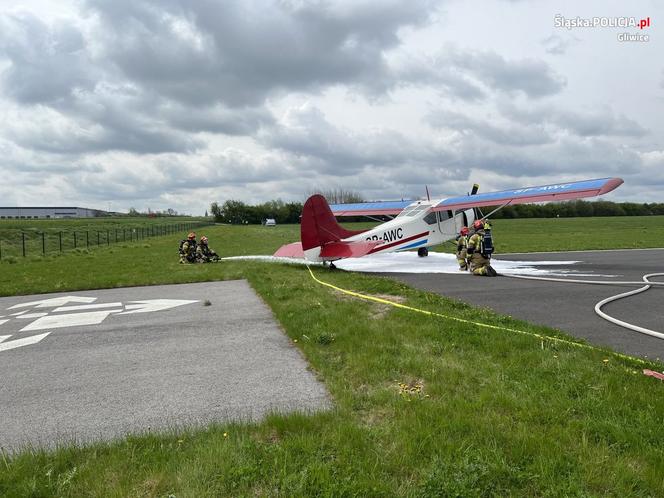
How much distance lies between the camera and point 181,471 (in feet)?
9.78

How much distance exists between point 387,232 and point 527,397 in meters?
11.7

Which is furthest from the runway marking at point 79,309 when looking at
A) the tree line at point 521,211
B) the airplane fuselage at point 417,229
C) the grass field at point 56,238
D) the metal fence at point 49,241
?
the tree line at point 521,211

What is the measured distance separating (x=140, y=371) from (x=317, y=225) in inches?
372

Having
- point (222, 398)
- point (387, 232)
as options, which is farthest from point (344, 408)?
point (387, 232)

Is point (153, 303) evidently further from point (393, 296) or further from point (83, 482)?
point (83, 482)

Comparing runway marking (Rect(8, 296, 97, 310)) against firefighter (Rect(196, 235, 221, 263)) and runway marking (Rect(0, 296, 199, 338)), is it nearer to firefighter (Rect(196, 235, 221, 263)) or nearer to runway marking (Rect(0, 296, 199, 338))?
runway marking (Rect(0, 296, 199, 338))

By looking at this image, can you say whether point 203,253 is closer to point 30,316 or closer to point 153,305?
point 153,305

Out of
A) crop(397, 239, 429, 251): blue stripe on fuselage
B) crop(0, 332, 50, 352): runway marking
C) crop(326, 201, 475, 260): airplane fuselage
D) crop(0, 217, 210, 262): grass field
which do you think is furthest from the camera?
crop(0, 217, 210, 262): grass field

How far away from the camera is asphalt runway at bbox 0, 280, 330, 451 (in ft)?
13.2

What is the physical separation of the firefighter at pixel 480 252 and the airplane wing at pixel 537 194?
303cm

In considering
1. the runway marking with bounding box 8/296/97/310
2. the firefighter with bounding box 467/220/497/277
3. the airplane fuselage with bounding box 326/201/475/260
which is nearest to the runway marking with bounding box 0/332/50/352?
the runway marking with bounding box 8/296/97/310

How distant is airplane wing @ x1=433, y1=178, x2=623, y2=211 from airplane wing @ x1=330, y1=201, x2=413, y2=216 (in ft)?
12.3

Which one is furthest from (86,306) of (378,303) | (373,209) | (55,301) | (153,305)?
(373,209)

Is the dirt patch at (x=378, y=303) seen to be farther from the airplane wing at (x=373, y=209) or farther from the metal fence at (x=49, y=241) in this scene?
the metal fence at (x=49, y=241)
